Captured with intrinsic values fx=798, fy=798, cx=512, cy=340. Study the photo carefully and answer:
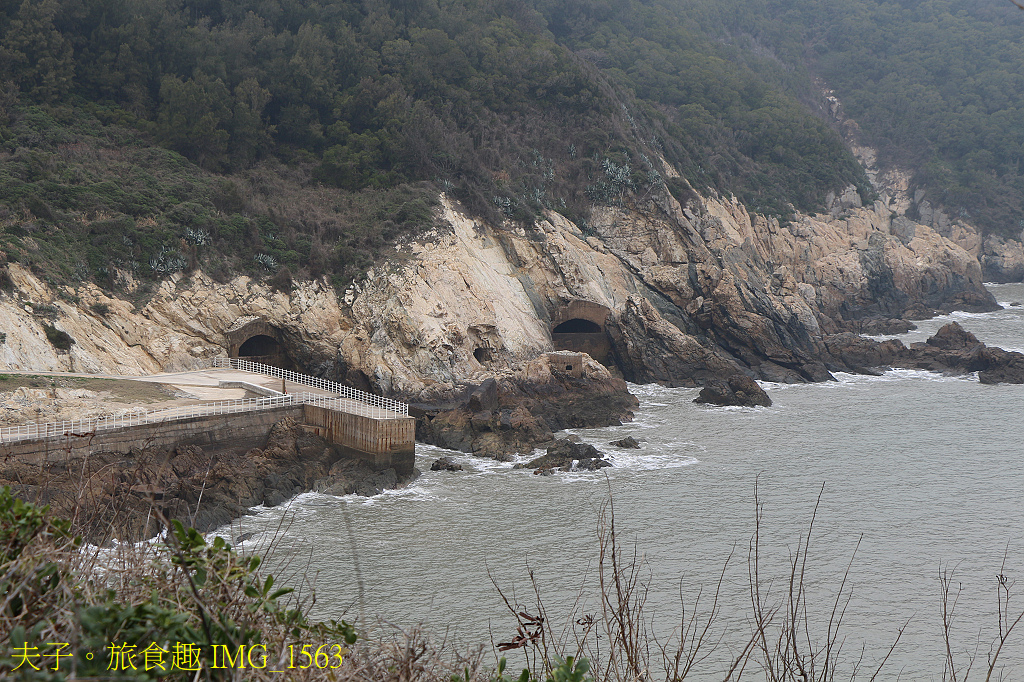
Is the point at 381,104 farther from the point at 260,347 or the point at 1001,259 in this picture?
the point at 1001,259

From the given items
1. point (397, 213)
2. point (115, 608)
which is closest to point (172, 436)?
point (397, 213)

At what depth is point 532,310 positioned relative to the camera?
111ft

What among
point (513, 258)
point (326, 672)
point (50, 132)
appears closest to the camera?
point (326, 672)

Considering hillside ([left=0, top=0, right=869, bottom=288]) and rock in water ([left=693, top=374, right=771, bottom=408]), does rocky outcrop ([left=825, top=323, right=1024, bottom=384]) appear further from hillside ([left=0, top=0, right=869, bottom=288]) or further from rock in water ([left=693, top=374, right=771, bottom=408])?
hillside ([left=0, top=0, right=869, bottom=288])

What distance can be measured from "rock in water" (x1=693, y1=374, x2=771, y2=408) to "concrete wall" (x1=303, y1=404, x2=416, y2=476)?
13796 millimetres

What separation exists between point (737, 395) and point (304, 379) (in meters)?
16.4

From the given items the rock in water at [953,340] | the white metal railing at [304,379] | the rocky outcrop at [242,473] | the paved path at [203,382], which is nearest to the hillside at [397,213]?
the white metal railing at [304,379]

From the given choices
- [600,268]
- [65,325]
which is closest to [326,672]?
[65,325]

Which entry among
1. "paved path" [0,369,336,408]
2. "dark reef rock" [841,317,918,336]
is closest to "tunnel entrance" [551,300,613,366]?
"paved path" [0,369,336,408]

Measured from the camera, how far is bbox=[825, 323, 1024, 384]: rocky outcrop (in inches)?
1414

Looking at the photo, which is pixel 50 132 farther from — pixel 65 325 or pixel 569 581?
pixel 569 581

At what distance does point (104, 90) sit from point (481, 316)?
22.2m

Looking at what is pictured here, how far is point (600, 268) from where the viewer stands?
3722 cm

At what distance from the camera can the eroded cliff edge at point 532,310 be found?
85.7 ft
